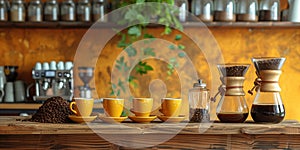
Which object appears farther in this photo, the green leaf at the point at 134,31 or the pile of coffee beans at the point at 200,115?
the green leaf at the point at 134,31

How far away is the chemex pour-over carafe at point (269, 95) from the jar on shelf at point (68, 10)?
2.51 metres

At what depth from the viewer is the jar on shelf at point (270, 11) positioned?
396 cm

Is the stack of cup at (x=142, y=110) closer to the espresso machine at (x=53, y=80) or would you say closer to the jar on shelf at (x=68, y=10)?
the espresso machine at (x=53, y=80)

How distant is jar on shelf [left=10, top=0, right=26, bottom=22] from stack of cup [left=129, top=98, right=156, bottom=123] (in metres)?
2.54

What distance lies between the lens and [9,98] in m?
3.97

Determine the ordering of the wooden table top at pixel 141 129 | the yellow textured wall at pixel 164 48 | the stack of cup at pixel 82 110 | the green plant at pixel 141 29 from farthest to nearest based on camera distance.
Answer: the yellow textured wall at pixel 164 48
the green plant at pixel 141 29
the stack of cup at pixel 82 110
the wooden table top at pixel 141 129

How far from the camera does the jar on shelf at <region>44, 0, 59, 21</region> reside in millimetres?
3988

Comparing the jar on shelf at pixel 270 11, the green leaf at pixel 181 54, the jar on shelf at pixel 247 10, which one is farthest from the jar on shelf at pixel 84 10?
the jar on shelf at pixel 270 11

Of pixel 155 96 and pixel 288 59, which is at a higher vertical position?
pixel 288 59

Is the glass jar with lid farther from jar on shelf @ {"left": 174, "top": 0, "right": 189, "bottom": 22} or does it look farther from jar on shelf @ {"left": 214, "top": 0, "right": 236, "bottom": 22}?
jar on shelf @ {"left": 214, "top": 0, "right": 236, "bottom": 22}

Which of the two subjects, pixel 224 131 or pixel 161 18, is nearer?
pixel 224 131

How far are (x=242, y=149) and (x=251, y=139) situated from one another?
4cm

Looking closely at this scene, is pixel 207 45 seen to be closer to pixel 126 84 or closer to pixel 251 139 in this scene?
pixel 126 84

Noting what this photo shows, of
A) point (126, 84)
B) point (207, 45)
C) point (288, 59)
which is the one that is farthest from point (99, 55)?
point (288, 59)
